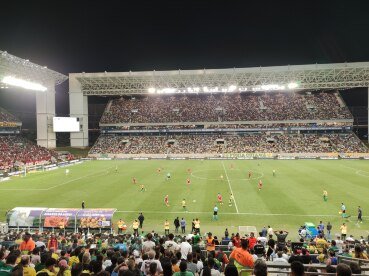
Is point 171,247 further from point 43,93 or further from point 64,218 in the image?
point 43,93

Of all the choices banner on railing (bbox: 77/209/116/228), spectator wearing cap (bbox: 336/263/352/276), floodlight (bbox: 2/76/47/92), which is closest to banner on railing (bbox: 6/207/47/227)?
banner on railing (bbox: 77/209/116/228)

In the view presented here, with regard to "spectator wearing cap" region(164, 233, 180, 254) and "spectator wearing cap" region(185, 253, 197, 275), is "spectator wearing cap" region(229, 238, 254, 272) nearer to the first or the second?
"spectator wearing cap" region(185, 253, 197, 275)

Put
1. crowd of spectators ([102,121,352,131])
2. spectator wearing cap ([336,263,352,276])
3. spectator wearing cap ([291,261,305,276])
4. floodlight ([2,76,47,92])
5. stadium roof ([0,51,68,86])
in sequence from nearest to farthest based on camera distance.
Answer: spectator wearing cap ([336,263,352,276]) → spectator wearing cap ([291,261,305,276]) → stadium roof ([0,51,68,86]) → floodlight ([2,76,47,92]) → crowd of spectators ([102,121,352,131])

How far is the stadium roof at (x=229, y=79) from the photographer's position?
69.2m

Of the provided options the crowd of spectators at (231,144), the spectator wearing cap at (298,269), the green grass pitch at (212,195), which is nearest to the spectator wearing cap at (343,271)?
the spectator wearing cap at (298,269)

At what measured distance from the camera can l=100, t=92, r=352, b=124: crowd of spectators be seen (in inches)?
3314

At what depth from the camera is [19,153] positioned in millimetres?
61656

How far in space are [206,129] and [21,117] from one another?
51.8m

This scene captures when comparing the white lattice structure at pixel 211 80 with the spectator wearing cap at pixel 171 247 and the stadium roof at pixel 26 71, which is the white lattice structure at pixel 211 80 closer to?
the stadium roof at pixel 26 71

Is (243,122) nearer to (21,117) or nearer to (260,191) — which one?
(260,191)

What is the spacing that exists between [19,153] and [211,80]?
45.1 m

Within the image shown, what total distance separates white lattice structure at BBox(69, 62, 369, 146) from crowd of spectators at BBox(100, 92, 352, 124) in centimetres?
782

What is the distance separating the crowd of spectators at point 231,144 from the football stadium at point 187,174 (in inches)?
19.6

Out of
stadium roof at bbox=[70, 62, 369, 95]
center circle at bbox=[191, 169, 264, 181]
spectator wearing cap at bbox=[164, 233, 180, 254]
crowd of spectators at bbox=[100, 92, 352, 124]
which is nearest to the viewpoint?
spectator wearing cap at bbox=[164, 233, 180, 254]
